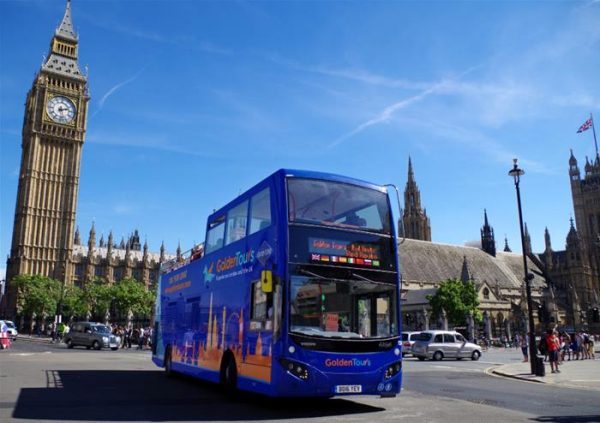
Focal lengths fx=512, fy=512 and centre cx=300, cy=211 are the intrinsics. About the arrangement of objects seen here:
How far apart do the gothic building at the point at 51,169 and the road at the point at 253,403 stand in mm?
82717

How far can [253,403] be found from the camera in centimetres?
1069

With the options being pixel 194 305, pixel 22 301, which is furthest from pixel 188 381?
pixel 22 301

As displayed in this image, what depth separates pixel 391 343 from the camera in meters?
9.98

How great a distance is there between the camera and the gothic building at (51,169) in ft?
300

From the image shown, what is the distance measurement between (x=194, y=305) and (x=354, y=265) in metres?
5.96

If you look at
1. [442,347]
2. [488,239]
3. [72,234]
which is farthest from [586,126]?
[72,234]

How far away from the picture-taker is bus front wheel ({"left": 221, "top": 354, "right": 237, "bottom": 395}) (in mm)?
11078

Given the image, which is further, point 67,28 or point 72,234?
point 67,28

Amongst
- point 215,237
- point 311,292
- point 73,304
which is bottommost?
point 311,292

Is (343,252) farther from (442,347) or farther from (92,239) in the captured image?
(92,239)

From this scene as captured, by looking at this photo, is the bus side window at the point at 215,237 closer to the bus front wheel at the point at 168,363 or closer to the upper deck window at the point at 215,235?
the upper deck window at the point at 215,235

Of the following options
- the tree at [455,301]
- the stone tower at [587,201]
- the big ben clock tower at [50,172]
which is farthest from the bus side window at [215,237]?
the stone tower at [587,201]

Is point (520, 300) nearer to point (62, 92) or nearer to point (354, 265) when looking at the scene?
point (354, 265)

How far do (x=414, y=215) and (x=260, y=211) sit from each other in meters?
87.2
